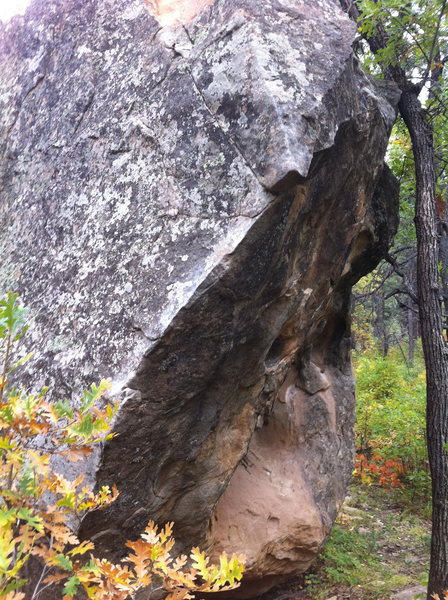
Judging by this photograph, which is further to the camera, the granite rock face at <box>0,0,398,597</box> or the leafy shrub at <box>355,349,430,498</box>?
the leafy shrub at <box>355,349,430,498</box>

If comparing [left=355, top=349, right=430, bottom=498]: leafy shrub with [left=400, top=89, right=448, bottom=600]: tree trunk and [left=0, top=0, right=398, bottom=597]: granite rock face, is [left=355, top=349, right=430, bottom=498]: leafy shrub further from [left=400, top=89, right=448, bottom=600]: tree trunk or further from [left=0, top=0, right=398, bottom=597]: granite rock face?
[left=0, top=0, right=398, bottom=597]: granite rock face

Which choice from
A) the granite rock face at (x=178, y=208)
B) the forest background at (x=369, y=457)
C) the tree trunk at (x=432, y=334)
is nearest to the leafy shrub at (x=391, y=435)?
the forest background at (x=369, y=457)

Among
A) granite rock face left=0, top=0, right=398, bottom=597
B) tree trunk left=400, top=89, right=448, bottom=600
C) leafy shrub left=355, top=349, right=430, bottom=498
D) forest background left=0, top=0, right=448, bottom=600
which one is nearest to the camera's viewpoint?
forest background left=0, top=0, right=448, bottom=600

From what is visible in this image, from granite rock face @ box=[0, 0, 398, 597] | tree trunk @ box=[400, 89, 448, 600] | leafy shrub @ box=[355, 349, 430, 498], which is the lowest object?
leafy shrub @ box=[355, 349, 430, 498]

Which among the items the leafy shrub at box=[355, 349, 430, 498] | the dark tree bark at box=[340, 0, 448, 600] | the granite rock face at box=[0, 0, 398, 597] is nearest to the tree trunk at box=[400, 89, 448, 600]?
the dark tree bark at box=[340, 0, 448, 600]

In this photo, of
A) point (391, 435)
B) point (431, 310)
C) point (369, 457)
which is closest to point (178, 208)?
point (431, 310)

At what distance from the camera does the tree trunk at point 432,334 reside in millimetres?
4629

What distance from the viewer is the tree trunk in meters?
4.63

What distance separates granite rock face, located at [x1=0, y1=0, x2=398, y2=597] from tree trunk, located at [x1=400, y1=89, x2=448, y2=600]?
102 centimetres

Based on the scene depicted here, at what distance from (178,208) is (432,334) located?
2.97 meters

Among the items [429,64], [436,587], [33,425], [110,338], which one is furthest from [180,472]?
[429,64]

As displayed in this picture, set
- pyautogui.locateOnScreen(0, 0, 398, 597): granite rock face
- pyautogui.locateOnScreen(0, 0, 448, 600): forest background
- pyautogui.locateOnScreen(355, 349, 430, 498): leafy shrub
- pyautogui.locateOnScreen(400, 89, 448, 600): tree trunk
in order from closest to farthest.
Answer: pyautogui.locateOnScreen(0, 0, 448, 600): forest background, pyautogui.locateOnScreen(0, 0, 398, 597): granite rock face, pyautogui.locateOnScreen(400, 89, 448, 600): tree trunk, pyautogui.locateOnScreen(355, 349, 430, 498): leafy shrub

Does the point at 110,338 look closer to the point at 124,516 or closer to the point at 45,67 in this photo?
the point at 124,516

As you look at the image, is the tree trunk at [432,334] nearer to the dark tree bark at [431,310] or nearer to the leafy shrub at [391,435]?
the dark tree bark at [431,310]
